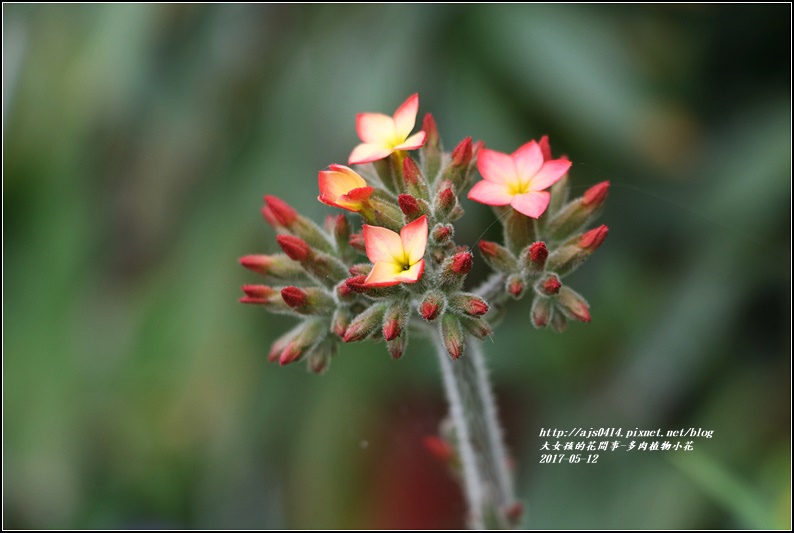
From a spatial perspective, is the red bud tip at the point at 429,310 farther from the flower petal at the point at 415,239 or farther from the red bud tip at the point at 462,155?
the red bud tip at the point at 462,155

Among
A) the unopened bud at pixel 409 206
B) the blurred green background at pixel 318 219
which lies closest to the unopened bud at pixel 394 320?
the unopened bud at pixel 409 206

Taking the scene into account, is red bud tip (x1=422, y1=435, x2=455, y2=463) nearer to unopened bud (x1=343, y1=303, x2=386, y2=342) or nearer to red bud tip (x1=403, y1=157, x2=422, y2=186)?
unopened bud (x1=343, y1=303, x2=386, y2=342)

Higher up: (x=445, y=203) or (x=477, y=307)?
(x=445, y=203)

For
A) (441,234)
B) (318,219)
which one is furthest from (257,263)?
(318,219)

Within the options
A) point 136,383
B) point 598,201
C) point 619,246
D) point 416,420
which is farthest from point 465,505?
point 136,383

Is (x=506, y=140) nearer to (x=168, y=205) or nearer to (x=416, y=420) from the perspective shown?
(x=416, y=420)

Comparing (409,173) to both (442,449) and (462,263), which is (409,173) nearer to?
(462,263)
